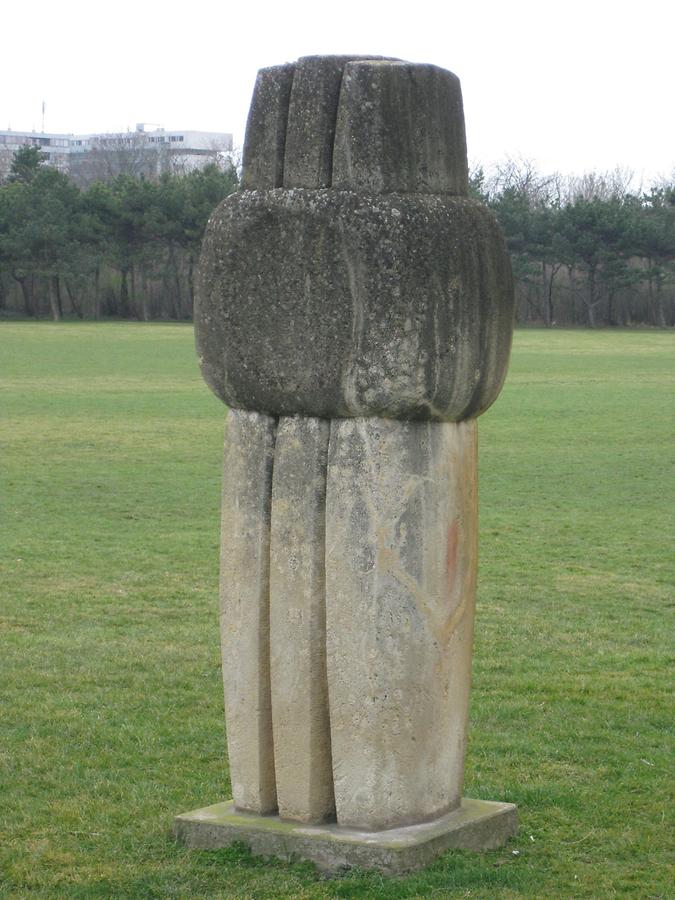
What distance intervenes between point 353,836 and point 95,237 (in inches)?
3137

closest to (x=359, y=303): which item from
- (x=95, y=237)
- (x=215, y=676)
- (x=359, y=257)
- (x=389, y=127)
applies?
(x=359, y=257)

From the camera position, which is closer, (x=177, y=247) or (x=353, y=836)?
(x=353, y=836)

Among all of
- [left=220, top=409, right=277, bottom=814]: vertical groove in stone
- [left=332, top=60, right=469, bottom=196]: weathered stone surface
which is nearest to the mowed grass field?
[left=220, top=409, right=277, bottom=814]: vertical groove in stone

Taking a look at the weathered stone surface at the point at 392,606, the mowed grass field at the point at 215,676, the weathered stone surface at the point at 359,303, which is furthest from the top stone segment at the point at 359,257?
the mowed grass field at the point at 215,676

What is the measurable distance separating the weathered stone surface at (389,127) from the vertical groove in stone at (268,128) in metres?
0.31

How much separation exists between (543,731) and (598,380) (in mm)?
35008

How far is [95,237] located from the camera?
83.7 metres

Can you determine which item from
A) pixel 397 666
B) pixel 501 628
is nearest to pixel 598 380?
pixel 501 628

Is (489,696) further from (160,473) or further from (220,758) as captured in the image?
(160,473)

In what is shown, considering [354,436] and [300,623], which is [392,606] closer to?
[300,623]

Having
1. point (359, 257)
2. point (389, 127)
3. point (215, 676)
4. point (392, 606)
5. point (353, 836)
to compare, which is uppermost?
point (389, 127)

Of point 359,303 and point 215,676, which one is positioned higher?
point 359,303

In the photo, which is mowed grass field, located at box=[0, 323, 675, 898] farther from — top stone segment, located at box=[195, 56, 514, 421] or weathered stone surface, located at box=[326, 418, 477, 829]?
top stone segment, located at box=[195, 56, 514, 421]

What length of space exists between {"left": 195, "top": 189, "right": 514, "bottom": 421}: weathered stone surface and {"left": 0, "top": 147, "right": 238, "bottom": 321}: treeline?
246ft
